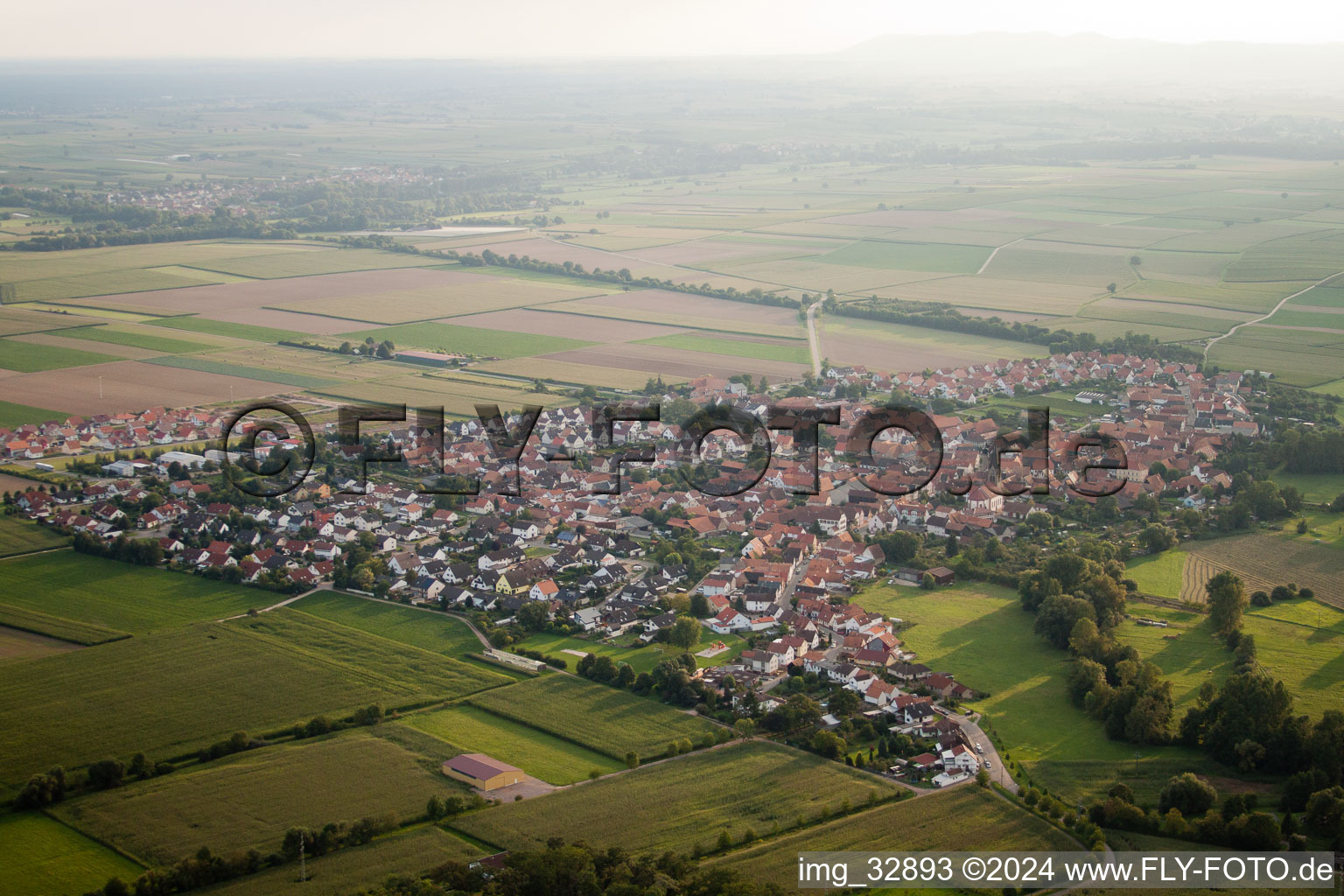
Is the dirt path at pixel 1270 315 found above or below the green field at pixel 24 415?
above

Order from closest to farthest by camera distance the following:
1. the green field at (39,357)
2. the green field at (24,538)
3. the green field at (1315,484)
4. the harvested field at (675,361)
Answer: the green field at (24,538)
the green field at (1315,484)
the green field at (39,357)
the harvested field at (675,361)

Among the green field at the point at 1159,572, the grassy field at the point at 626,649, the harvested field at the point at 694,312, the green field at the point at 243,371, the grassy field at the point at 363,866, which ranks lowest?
the grassy field at the point at 363,866

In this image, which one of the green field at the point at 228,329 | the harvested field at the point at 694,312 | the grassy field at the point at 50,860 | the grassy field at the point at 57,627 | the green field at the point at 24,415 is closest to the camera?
the grassy field at the point at 50,860

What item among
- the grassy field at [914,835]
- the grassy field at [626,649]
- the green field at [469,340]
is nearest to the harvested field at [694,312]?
the green field at [469,340]

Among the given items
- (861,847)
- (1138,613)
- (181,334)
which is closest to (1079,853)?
(861,847)

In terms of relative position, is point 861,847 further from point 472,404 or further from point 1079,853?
point 472,404

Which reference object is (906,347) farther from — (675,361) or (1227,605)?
(1227,605)

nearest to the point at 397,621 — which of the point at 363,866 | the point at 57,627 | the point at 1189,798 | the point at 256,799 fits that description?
the point at 57,627

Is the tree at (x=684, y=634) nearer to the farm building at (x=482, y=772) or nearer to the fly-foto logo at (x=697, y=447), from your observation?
the farm building at (x=482, y=772)
